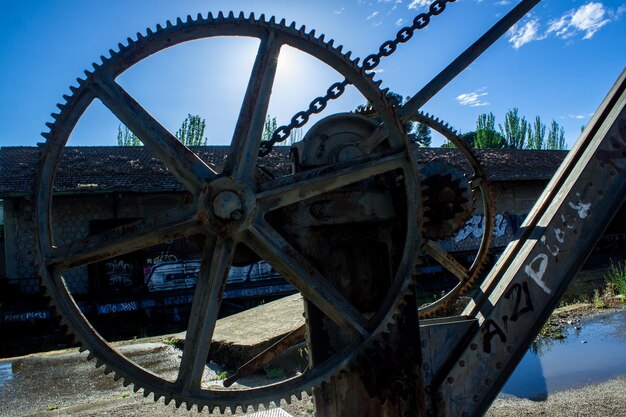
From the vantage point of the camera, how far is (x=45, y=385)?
275 inches

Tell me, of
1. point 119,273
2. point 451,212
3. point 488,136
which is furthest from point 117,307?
point 488,136

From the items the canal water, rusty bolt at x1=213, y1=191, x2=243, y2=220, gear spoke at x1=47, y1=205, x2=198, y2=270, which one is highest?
rusty bolt at x1=213, y1=191, x2=243, y2=220

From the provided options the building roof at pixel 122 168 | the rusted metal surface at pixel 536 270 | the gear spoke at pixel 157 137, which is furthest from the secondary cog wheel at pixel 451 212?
the building roof at pixel 122 168

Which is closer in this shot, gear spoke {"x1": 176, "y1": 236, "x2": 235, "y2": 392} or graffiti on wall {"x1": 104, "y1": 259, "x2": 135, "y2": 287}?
gear spoke {"x1": 176, "y1": 236, "x2": 235, "y2": 392}

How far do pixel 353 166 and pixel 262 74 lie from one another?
588mm

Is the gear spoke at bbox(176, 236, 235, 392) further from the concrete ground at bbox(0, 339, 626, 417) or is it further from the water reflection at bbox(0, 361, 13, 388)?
the water reflection at bbox(0, 361, 13, 388)

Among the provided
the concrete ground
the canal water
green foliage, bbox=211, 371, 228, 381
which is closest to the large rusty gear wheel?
the concrete ground

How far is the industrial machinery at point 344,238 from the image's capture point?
2.44 meters

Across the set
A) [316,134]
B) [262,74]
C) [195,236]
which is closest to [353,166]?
[316,134]

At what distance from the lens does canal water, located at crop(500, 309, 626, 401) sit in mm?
5148

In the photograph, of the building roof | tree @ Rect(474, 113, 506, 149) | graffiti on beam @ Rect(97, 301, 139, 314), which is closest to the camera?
graffiti on beam @ Rect(97, 301, 139, 314)

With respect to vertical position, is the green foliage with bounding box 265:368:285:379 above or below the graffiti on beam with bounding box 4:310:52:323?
below

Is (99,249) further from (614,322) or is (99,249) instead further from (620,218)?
(620,218)

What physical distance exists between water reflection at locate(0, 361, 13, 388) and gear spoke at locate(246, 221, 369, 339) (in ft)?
20.6
